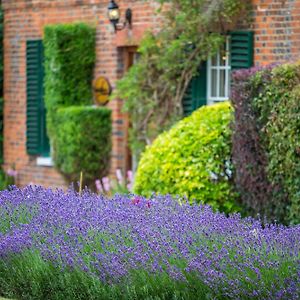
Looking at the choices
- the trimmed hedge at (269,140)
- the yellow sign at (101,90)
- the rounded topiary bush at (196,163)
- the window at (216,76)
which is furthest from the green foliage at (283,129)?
the yellow sign at (101,90)

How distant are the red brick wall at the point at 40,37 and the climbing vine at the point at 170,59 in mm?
535

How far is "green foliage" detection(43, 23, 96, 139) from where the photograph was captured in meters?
17.1

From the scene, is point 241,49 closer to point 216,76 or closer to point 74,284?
point 216,76

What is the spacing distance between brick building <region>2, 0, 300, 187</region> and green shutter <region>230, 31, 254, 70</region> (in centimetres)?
1

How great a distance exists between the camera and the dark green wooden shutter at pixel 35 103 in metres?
18.4

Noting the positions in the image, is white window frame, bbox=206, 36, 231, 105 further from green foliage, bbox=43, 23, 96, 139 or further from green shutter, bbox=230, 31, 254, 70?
green foliage, bbox=43, 23, 96, 139

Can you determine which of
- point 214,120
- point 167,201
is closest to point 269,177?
point 214,120

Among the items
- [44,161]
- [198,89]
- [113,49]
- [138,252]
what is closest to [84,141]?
[113,49]

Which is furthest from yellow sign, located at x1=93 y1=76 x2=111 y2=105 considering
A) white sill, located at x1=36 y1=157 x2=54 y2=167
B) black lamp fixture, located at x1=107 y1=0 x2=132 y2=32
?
white sill, located at x1=36 y1=157 x2=54 y2=167

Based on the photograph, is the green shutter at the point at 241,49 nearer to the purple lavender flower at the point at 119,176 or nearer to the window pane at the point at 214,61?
the window pane at the point at 214,61

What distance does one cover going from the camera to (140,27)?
1611cm

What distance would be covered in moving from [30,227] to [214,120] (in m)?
4.77

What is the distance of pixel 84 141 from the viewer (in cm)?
1677

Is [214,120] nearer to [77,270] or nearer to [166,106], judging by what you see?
[166,106]
